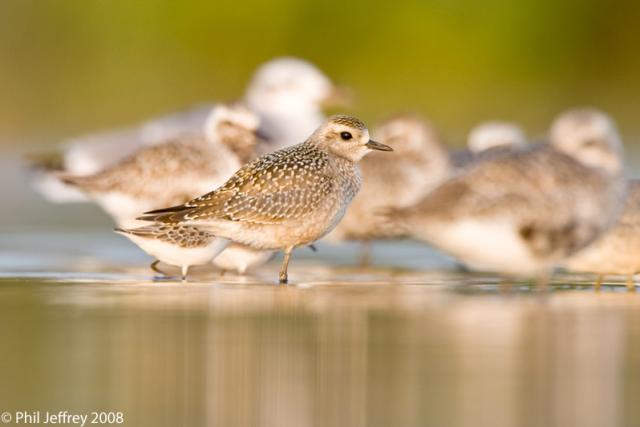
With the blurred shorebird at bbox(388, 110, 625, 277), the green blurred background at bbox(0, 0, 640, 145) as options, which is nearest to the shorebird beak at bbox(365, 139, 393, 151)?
the blurred shorebird at bbox(388, 110, 625, 277)

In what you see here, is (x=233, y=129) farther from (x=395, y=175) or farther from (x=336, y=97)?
(x=336, y=97)

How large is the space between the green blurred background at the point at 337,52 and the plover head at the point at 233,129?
11.6 metres

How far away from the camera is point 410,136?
14633mm

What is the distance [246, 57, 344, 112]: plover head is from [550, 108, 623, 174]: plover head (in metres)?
5.81

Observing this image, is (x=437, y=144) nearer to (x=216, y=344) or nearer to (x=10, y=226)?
(x=10, y=226)

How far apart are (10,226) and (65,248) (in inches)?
76.2

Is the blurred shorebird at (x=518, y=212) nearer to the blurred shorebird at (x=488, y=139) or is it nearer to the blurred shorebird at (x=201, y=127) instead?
the blurred shorebird at (x=201, y=127)

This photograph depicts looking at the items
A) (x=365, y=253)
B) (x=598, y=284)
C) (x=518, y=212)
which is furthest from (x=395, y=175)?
(x=518, y=212)

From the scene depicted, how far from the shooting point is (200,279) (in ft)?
36.9

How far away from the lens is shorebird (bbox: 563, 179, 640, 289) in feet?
34.9

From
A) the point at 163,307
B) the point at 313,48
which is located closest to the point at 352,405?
the point at 163,307

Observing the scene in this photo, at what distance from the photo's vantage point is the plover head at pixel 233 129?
12.7 m

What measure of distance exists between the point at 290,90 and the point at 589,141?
6.20 m

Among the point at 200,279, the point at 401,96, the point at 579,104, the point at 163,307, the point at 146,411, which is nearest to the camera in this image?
the point at 146,411
